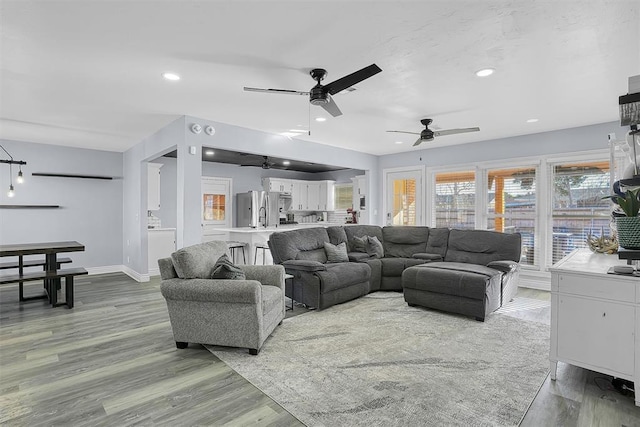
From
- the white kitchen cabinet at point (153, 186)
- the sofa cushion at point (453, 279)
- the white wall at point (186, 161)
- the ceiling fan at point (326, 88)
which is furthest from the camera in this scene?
the white kitchen cabinet at point (153, 186)

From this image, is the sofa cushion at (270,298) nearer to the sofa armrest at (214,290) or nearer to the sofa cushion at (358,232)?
the sofa armrest at (214,290)

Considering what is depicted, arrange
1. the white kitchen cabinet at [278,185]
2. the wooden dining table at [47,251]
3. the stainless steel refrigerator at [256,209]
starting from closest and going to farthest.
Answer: the wooden dining table at [47,251] → the stainless steel refrigerator at [256,209] → the white kitchen cabinet at [278,185]

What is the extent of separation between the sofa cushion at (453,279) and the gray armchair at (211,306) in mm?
2049

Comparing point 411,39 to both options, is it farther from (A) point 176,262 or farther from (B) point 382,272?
(B) point 382,272

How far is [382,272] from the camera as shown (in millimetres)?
5270

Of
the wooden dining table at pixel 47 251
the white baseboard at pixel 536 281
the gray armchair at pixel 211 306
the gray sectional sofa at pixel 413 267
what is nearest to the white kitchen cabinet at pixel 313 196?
the gray sectional sofa at pixel 413 267

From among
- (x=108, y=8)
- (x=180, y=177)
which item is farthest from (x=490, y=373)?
(x=180, y=177)

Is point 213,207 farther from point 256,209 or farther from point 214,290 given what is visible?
point 214,290

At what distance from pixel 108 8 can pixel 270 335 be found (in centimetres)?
296

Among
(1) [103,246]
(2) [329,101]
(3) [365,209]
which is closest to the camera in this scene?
(2) [329,101]

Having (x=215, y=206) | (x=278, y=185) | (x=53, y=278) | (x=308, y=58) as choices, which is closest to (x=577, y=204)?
(x=308, y=58)

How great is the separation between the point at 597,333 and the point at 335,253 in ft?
10.6

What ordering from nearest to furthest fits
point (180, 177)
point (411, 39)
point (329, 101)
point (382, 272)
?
1. point (411, 39)
2. point (329, 101)
3. point (180, 177)
4. point (382, 272)

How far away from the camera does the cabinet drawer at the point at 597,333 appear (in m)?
2.22
